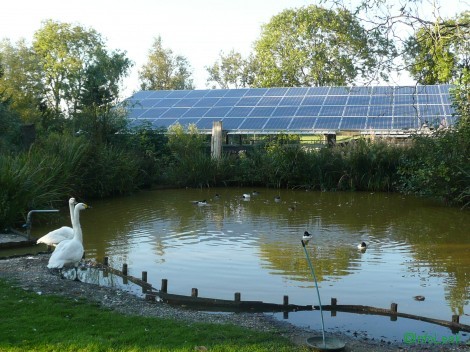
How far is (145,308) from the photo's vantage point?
24.0 feet

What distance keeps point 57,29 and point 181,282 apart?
47.5 m

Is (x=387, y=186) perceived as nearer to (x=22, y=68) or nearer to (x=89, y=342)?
(x=89, y=342)

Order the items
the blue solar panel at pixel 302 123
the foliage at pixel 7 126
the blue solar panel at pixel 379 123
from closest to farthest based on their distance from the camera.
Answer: the foliage at pixel 7 126 < the blue solar panel at pixel 379 123 < the blue solar panel at pixel 302 123

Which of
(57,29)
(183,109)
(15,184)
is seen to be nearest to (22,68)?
(57,29)

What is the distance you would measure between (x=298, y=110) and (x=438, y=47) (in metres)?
23.6

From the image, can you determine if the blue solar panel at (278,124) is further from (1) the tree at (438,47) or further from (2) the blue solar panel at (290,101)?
(1) the tree at (438,47)

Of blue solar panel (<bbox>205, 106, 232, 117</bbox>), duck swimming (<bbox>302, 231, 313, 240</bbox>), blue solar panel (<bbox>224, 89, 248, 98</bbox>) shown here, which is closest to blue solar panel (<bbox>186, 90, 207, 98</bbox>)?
blue solar panel (<bbox>224, 89, 248, 98</bbox>)

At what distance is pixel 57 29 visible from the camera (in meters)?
51.9

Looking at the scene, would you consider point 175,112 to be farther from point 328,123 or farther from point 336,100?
point 328,123

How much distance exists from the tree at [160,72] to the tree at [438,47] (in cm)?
5269

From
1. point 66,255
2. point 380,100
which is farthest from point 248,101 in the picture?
point 66,255

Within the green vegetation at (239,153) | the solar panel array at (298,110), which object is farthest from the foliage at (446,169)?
the solar panel array at (298,110)

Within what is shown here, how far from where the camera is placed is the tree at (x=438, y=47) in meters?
7.28

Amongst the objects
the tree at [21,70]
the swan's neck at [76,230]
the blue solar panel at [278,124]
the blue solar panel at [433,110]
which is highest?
the tree at [21,70]
